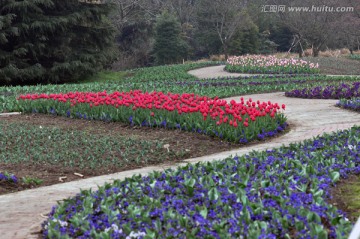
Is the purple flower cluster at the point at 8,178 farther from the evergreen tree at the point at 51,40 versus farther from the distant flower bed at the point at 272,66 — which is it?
the distant flower bed at the point at 272,66

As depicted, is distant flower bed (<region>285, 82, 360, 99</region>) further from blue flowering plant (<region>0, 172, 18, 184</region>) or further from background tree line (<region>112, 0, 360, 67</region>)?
background tree line (<region>112, 0, 360, 67</region>)

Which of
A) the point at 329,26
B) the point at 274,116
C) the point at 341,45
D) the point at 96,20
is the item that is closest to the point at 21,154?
the point at 274,116

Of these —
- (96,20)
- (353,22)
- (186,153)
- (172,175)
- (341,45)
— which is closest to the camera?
(172,175)

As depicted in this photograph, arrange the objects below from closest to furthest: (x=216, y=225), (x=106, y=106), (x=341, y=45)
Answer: (x=216, y=225), (x=106, y=106), (x=341, y=45)

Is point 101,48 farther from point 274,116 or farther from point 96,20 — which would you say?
point 274,116

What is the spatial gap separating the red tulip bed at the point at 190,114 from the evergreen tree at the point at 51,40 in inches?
480

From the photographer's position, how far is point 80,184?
688 centimetres

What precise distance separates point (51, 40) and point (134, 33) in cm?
1929

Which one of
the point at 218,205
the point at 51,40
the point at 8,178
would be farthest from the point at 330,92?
the point at 51,40

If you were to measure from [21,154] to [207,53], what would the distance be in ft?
152

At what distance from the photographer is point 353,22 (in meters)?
42.3

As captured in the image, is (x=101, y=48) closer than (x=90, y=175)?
No

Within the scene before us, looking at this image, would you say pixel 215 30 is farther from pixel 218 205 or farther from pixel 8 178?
pixel 218 205

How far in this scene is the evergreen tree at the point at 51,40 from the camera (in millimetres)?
24609
